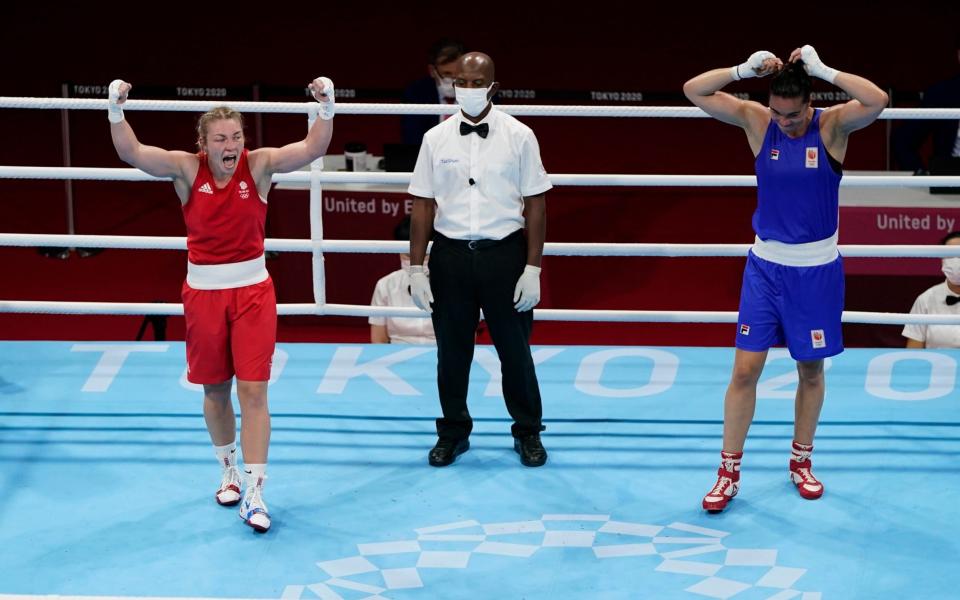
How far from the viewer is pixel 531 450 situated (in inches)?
184

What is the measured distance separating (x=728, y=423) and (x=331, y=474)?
4.48 ft

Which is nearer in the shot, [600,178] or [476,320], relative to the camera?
[476,320]

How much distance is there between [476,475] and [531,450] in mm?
227

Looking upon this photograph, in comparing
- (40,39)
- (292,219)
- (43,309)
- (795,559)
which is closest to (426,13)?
(40,39)

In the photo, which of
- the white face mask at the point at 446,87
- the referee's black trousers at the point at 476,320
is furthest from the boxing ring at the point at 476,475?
the white face mask at the point at 446,87

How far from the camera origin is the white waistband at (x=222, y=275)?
4.18m

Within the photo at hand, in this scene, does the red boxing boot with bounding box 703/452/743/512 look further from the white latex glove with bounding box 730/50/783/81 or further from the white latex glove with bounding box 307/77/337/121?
the white latex glove with bounding box 307/77/337/121

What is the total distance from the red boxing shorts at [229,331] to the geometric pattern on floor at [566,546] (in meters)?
0.68

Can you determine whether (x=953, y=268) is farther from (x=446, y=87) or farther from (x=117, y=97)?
(x=117, y=97)

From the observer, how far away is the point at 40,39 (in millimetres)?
11617

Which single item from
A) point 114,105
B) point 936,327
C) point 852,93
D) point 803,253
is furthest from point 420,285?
point 936,327

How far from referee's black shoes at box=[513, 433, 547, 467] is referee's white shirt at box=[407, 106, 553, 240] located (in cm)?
75

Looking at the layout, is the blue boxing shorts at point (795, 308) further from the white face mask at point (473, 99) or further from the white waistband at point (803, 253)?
the white face mask at point (473, 99)

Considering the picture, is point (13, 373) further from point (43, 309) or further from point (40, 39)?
point (40, 39)
